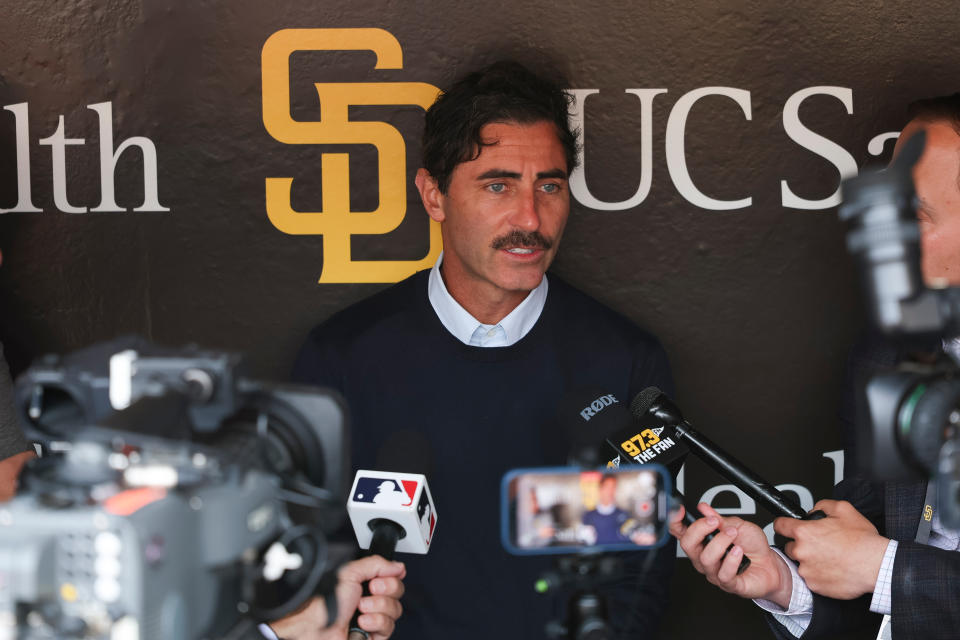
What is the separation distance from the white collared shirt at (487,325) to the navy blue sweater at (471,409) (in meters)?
0.02

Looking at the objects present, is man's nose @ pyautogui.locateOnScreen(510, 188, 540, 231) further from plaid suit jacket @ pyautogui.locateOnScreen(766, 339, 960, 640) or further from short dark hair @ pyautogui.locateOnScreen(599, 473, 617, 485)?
short dark hair @ pyautogui.locateOnScreen(599, 473, 617, 485)

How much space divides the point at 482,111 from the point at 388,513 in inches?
43.4

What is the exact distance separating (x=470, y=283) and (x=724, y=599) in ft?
3.88

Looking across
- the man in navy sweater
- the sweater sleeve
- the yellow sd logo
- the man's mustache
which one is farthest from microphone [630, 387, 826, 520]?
the sweater sleeve

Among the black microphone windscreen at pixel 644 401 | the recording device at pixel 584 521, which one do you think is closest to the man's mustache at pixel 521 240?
the black microphone windscreen at pixel 644 401

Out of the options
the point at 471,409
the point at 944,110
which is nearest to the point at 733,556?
the point at 471,409

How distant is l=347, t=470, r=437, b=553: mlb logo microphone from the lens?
4.98 ft

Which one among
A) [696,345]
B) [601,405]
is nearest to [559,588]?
[601,405]

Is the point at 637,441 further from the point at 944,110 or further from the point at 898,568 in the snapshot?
the point at 944,110

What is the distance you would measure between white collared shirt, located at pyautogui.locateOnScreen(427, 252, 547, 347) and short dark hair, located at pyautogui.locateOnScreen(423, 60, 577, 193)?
295 millimetres

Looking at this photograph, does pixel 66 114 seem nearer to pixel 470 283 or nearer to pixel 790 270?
pixel 470 283

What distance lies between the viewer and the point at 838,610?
73.1 inches

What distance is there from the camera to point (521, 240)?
2.17 meters

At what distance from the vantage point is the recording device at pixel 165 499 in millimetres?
915
